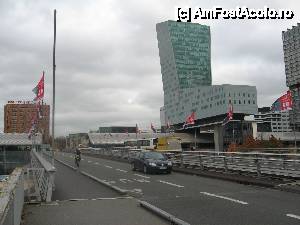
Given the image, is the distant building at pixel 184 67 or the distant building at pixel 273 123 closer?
the distant building at pixel 273 123

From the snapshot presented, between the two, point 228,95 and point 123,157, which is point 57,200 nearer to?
point 123,157

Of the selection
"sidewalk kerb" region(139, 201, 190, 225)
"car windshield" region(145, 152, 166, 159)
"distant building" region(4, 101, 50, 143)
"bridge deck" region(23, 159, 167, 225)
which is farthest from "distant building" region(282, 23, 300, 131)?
"sidewalk kerb" region(139, 201, 190, 225)

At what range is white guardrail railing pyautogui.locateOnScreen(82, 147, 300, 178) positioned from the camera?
1844 cm

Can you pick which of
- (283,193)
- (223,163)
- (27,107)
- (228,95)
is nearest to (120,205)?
(283,193)

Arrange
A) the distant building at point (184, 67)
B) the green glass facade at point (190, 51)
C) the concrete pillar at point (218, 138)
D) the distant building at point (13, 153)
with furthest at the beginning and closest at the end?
the green glass facade at point (190, 51), the distant building at point (184, 67), the concrete pillar at point (218, 138), the distant building at point (13, 153)

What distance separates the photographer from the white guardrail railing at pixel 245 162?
1844 centimetres

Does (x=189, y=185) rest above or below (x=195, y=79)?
below

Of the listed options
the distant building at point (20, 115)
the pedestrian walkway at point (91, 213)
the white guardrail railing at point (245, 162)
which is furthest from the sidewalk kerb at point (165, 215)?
the distant building at point (20, 115)

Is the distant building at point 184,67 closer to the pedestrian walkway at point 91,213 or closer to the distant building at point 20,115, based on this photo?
the distant building at point 20,115

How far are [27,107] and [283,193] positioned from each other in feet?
126

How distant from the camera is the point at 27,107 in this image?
1944 inches

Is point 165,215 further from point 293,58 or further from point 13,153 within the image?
point 293,58

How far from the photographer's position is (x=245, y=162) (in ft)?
72.3

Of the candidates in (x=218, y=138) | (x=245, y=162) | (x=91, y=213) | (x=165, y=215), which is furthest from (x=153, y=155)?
(x=218, y=138)
